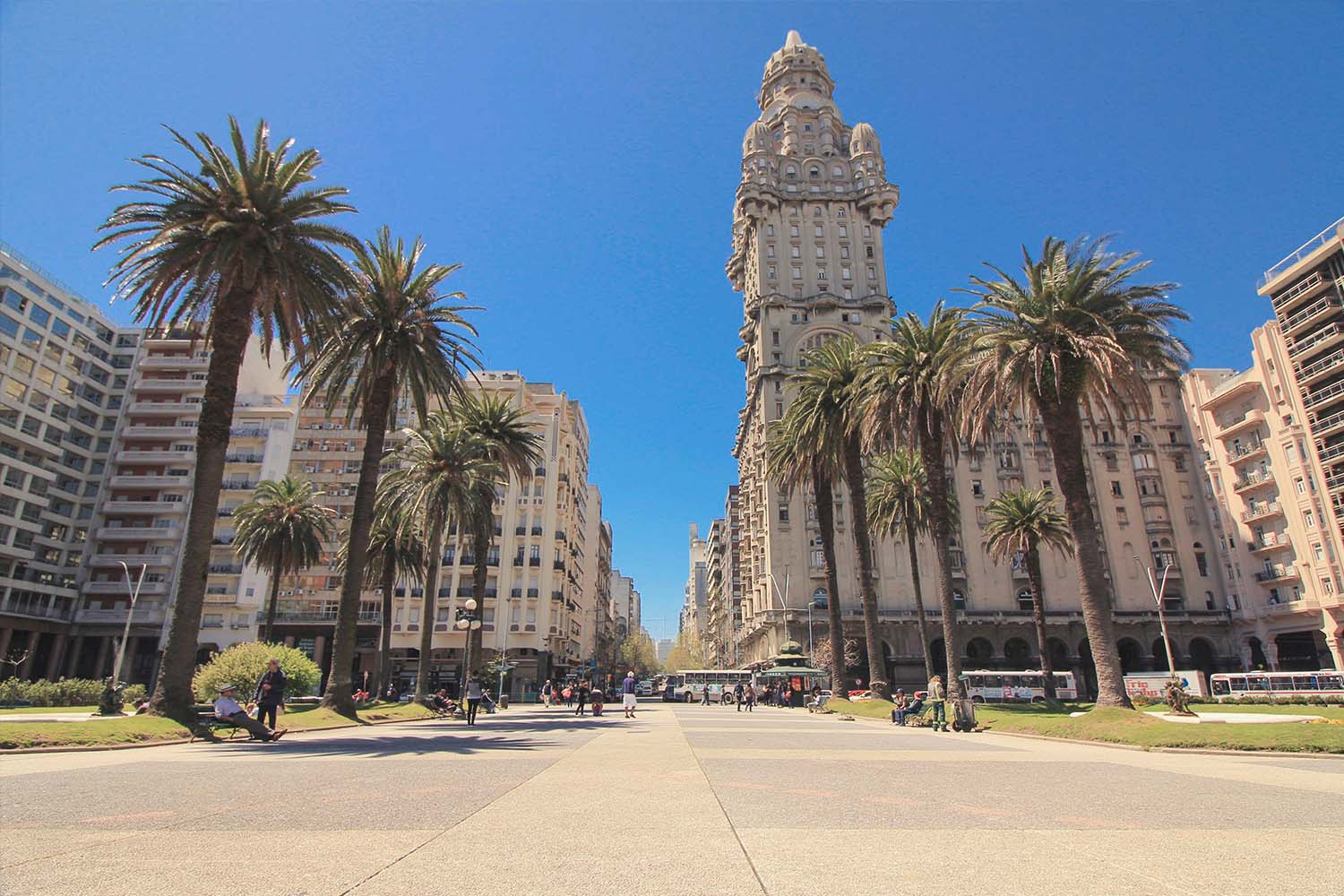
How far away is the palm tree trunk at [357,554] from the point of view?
25719mm

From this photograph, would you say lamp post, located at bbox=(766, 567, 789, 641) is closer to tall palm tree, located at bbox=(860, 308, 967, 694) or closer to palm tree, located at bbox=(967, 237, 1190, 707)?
tall palm tree, located at bbox=(860, 308, 967, 694)

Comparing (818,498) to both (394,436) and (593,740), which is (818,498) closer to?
(593,740)

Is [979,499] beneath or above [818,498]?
above

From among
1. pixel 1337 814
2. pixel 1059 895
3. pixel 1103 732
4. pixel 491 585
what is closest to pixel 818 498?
pixel 1103 732

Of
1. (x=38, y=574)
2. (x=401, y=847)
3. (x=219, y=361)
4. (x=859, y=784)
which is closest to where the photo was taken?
(x=401, y=847)

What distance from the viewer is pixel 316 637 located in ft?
223

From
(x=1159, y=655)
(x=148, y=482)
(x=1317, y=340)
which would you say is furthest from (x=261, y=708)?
(x=1159, y=655)

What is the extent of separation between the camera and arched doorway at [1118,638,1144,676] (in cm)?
7012

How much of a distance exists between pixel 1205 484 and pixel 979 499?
22144mm

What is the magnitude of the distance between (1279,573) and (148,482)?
103431 millimetres

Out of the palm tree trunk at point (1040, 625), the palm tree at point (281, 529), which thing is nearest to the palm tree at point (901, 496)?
the palm tree trunk at point (1040, 625)

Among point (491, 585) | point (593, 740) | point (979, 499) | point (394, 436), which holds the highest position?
point (394, 436)

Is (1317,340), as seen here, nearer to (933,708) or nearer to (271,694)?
(933,708)

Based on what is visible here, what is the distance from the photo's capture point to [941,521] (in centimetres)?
3053
